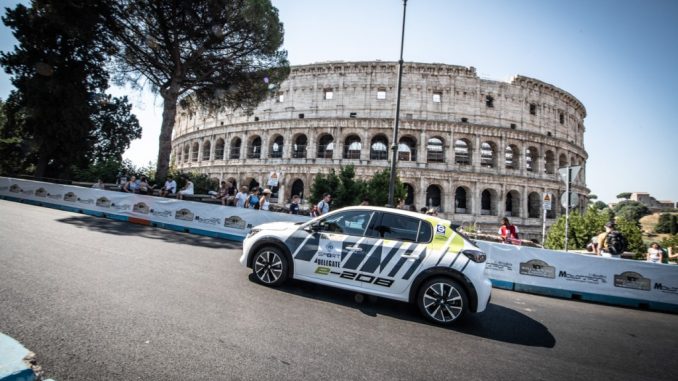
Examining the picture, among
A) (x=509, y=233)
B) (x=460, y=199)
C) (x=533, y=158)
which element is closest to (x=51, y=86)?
(x=509, y=233)

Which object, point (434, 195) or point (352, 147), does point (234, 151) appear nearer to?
point (352, 147)

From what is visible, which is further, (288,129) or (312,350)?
(288,129)

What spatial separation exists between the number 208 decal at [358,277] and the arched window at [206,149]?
3255 cm

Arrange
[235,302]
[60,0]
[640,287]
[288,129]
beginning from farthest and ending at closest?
[288,129] → [60,0] → [640,287] → [235,302]

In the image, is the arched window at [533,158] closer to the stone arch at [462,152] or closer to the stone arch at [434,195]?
the stone arch at [462,152]

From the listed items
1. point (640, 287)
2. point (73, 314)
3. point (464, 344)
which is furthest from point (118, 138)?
point (640, 287)

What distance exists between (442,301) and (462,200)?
2496 cm

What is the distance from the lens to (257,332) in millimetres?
2982

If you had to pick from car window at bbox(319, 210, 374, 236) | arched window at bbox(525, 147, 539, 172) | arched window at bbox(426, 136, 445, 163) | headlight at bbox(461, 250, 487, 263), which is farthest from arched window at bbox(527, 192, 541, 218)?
car window at bbox(319, 210, 374, 236)

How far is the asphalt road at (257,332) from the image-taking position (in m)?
2.33

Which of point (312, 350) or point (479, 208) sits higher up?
point (479, 208)

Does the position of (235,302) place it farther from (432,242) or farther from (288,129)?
(288,129)

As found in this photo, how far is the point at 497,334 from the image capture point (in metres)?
3.76

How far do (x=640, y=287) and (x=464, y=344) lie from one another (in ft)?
20.9
